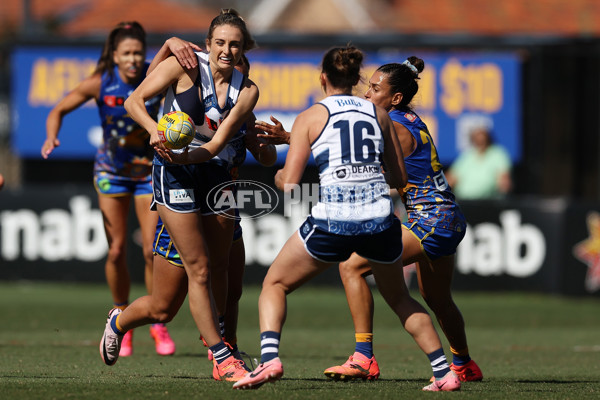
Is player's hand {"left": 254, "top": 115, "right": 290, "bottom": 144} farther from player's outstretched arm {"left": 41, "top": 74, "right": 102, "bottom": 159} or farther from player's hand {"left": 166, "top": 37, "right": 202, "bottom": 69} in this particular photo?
player's outstretched arm {"left": 41, "top": 74, "right": 102, "bottom": 159}

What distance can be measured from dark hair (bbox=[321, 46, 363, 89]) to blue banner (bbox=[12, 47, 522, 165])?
10754mm

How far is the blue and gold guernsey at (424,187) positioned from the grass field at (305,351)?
1.05 metres

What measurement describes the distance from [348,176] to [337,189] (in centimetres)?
9

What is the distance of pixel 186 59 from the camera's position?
21.4 ft

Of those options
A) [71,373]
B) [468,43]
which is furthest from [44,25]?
[71,373]

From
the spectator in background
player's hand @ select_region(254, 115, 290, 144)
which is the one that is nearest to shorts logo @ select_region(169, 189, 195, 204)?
player's hand @ select_region(254, 115, 290, 144)

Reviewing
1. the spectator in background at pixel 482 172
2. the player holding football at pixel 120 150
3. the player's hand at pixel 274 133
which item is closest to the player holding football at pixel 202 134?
the player's hand at pixel 274 133

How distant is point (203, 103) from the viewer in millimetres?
6594

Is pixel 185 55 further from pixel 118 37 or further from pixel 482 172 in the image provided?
pixel 482 172

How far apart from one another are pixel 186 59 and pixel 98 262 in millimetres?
8983

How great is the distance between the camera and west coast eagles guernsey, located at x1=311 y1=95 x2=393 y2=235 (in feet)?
19.9

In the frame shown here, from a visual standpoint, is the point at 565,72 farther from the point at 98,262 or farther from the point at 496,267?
the point at 98,262

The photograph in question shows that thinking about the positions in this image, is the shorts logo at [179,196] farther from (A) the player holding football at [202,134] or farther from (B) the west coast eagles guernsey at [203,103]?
(B) the west coast eagles guernsey at [203,103]

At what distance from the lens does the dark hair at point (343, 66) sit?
20.1 feet
